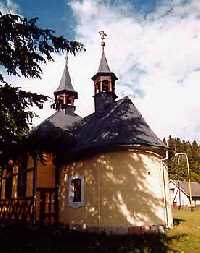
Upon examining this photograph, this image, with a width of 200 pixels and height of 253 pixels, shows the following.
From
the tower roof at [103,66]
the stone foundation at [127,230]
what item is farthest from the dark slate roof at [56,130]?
the stone foundation at [127,230]

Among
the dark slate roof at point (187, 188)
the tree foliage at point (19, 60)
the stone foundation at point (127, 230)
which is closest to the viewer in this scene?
the tree foliage at point (19, 60)

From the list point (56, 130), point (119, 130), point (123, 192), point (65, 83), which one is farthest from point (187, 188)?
point (123, 192)

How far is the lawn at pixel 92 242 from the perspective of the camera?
1066cm

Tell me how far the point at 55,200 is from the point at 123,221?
176 inches

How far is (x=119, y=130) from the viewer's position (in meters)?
16.2

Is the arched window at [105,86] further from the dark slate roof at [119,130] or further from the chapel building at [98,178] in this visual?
the chapel building at [98,178]

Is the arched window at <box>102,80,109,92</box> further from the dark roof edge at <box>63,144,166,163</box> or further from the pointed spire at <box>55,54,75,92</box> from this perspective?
the dark roof edge at <box>63,144,166,163</box>

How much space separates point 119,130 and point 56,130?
4875 millimetres

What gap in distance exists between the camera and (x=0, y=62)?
10.9m

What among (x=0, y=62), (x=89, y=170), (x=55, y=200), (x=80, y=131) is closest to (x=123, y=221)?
(x=89, y=170)

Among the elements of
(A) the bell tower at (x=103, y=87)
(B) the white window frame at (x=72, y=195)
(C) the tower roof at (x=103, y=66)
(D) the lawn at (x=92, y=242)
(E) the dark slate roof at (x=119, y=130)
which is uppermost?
(C) the tower roof at (x=103, y=66)

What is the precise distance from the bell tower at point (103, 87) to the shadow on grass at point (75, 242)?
9.50 metres

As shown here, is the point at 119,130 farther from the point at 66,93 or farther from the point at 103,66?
the point at 66,93

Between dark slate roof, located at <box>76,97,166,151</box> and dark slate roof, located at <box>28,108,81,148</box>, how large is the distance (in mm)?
841
